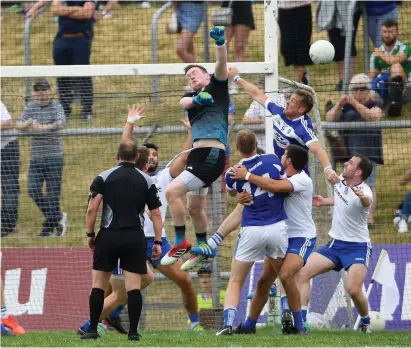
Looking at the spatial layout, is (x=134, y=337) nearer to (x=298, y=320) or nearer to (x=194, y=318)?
(x=298, y=320)

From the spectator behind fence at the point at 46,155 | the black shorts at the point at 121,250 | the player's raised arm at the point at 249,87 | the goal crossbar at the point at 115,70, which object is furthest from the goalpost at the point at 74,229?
the black shorts at the point at 121,250

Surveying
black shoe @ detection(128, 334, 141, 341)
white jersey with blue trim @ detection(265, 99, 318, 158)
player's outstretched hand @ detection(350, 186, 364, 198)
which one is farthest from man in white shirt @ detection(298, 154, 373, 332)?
black shoe @ detection(128, 334, 141, 341)

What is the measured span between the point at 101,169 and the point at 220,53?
15.1 ft

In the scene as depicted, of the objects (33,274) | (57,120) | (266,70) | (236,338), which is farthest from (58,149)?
(236,338)

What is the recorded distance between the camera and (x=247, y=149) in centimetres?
1180

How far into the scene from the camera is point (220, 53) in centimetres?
1094

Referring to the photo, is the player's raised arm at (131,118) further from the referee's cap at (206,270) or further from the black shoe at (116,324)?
the black shoe at (116,324)

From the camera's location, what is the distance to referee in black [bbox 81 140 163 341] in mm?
10992

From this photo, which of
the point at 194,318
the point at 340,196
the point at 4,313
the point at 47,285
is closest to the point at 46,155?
the point at 47,285

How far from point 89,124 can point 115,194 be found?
345cm

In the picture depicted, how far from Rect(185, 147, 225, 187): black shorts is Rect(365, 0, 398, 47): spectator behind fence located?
4.68 metres

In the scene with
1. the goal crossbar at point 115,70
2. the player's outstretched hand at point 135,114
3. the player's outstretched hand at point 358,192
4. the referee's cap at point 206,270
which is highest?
the goal crossbar at point 115,70

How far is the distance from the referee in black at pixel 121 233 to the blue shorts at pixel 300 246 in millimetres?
1863

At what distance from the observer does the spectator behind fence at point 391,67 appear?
1478 centimetres
